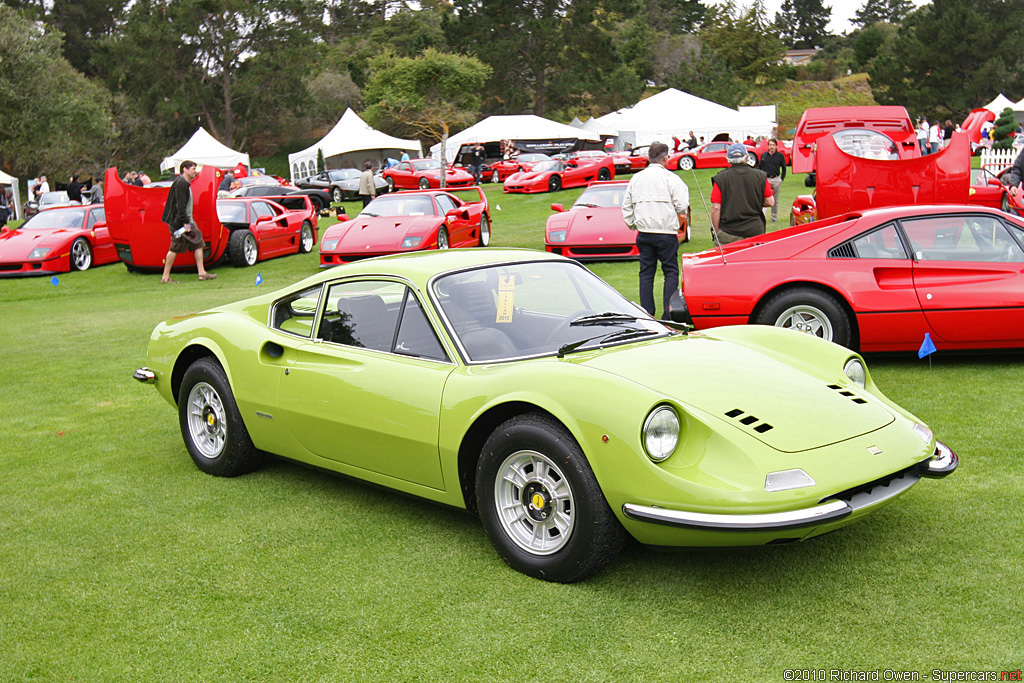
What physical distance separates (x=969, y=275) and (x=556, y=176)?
2440cm

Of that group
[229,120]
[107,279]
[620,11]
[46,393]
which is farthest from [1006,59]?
[46,393]

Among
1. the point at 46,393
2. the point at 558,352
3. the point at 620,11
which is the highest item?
the point at 620,11

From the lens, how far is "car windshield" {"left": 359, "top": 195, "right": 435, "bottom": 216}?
1515 centimetres

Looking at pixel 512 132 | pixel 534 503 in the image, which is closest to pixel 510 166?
pixel 512 132

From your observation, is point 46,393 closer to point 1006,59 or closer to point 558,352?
point 558,352

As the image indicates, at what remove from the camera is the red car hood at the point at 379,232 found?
14219 millimetres

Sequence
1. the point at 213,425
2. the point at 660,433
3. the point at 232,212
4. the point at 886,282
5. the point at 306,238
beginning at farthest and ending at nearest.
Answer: the point at 306,238
the point at 232,212
the point at 886,282
the point at 213,425
the point at 660,433

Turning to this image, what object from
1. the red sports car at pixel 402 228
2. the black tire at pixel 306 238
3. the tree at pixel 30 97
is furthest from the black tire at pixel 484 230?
the tree at pixel 30 97

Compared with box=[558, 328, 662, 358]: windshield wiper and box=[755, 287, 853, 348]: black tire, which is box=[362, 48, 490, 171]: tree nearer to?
box=[755, 287, 853, 348]: black tire

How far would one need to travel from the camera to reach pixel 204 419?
17.0ft

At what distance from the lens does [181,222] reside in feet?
47.6

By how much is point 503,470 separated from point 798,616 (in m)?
1.21

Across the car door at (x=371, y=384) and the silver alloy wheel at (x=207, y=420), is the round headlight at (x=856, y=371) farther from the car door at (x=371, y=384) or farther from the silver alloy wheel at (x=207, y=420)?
the silver alloy wheel at (x=207, y=420)

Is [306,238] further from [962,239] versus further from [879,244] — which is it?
[962,239]
